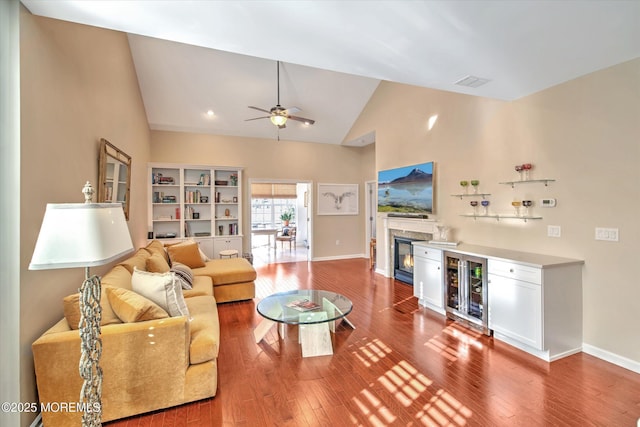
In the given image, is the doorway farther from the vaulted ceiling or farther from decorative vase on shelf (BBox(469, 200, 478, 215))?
the vaulted ceiling

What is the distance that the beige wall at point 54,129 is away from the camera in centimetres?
186

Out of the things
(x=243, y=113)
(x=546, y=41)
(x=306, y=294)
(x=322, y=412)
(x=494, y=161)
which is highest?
(x=243, y=113)

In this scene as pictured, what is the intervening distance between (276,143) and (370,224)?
3.32 metres

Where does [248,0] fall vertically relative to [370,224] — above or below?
above

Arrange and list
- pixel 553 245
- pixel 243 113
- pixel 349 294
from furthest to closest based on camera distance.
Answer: pixel 243 113, pixel 349 294, pixel 553 245

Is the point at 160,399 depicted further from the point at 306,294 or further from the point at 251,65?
the point at 251,65

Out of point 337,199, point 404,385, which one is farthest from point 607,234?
point 337,199

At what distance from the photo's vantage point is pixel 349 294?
4.91m

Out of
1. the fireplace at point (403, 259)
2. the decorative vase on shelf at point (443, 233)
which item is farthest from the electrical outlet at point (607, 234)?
the fireplace at point (403, 259)

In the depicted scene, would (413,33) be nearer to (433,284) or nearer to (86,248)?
(86,248)

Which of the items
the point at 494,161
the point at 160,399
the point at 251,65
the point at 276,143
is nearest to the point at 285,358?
the point at 160,399

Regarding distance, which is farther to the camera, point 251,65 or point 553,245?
point 251,65

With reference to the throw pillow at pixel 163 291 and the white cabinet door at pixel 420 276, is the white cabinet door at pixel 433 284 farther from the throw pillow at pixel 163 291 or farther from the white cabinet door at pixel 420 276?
the throw pillow at pixel 163 291

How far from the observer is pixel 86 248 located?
1407 mm
